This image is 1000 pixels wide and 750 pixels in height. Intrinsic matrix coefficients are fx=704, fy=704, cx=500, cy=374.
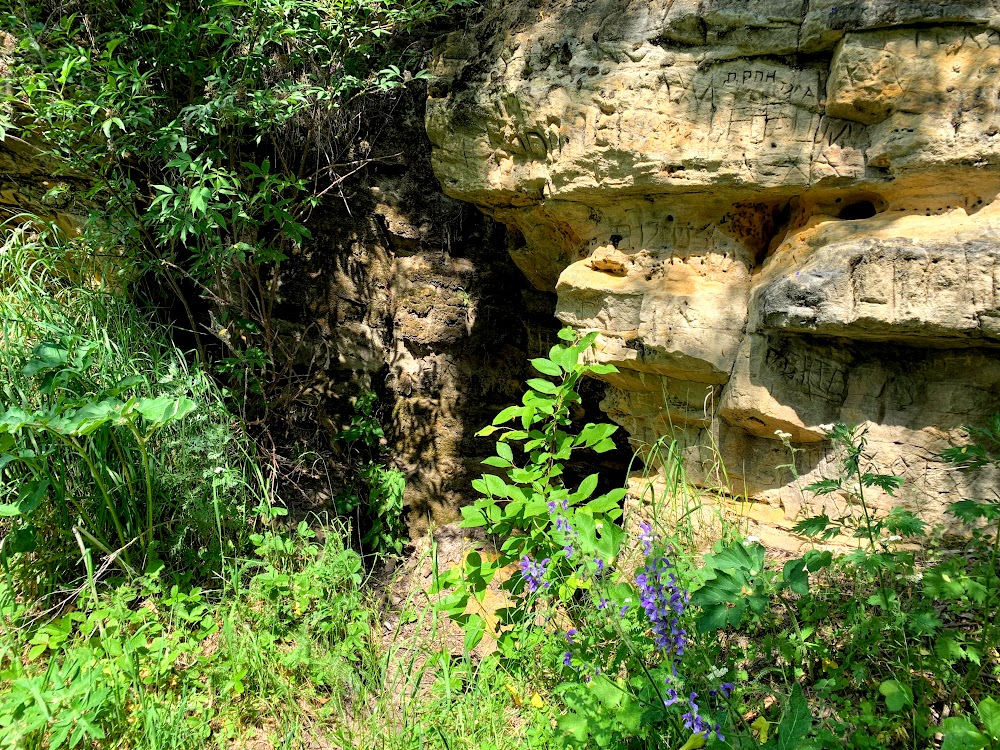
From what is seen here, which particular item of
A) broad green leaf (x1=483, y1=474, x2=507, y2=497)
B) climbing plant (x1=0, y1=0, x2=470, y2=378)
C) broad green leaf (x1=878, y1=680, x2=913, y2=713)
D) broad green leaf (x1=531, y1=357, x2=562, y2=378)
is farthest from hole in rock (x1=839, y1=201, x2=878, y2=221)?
climbing plant (x1=0, y1=0, x2=470, y2=378)

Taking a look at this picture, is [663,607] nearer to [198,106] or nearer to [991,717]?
[991,717]

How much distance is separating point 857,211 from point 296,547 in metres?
3.08

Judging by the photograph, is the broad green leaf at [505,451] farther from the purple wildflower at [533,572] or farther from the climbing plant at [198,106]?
the climbing plant at [198,106]

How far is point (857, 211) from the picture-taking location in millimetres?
3035

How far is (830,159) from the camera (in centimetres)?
288

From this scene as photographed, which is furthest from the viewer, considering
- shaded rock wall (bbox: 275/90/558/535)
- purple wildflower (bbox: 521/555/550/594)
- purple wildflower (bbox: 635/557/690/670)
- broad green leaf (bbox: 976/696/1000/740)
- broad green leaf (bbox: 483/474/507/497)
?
shaded rock wall (bbox: 275/90/558/535)

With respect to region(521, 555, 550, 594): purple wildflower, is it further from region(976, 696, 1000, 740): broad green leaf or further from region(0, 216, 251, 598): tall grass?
region(0, 216, 251, 598): tall grass

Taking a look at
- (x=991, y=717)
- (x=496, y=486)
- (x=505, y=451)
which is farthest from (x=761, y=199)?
(x=991, y=717)

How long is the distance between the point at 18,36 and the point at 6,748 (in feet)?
11.1

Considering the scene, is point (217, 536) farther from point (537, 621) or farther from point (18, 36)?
point (18, 36)

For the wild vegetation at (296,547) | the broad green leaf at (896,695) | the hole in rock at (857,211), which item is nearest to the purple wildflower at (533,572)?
the wild vegetation at (296,547)

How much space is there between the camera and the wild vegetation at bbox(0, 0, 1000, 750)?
1910mm

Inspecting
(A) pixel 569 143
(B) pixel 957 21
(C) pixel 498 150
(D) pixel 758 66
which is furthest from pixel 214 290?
(B) pixel 957 21

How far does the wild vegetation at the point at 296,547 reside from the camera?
1910 mm
